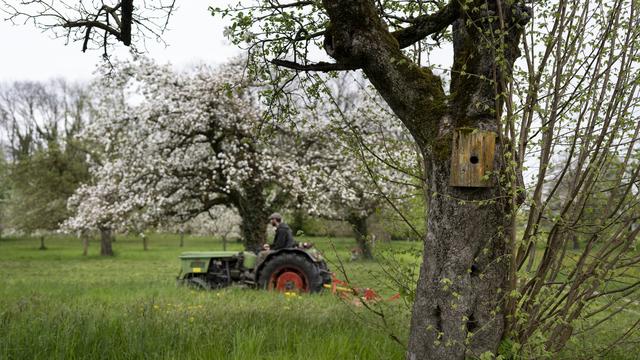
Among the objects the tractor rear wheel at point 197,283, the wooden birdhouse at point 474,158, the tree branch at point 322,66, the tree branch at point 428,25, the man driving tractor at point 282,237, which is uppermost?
the tree branch at point 428,25

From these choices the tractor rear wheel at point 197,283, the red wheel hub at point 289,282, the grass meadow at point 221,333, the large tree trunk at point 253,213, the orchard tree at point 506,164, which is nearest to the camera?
the orchard tree at point 506,164

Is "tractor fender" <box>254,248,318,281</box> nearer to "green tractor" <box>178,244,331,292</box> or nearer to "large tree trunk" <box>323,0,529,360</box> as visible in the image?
"green tractor" <box>178,244,331,292</box>

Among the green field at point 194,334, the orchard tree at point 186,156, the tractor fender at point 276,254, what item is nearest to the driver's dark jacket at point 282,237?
the tractor fender at point 276,254

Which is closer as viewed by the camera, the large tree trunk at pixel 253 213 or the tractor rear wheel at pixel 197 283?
the tractor rear wheel at pixel 197 283

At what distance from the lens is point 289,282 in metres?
9.30

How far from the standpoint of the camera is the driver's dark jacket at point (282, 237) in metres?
9.45

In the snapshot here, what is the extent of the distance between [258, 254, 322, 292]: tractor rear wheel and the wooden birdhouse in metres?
6.61

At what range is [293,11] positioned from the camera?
3.84 meters

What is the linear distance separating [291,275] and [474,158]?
687cm

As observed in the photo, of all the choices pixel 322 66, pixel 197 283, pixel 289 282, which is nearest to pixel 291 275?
pixel 289 282

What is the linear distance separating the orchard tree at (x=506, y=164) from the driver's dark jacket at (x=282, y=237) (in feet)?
20.7

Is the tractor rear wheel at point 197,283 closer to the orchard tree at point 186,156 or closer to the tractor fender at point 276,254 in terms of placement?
the tractor fender at point 276,254

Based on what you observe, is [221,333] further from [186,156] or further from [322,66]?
[186,156]

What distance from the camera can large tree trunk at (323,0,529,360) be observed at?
3.02 meters
